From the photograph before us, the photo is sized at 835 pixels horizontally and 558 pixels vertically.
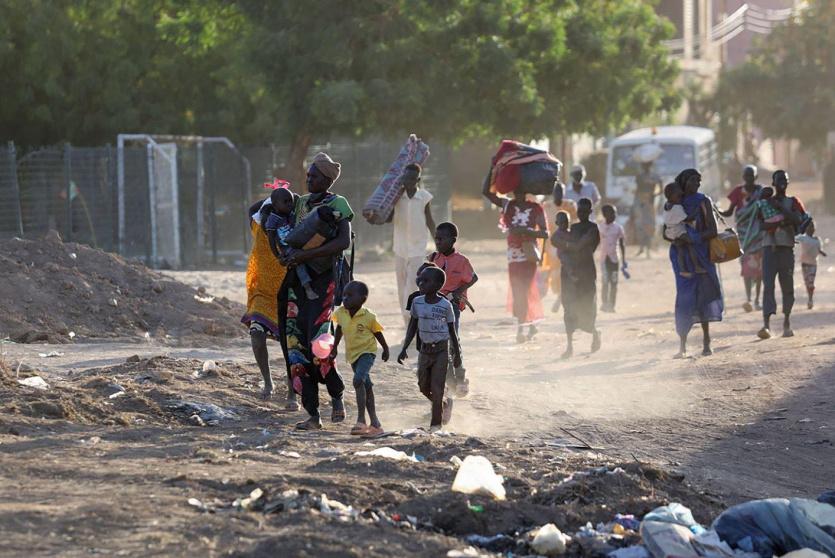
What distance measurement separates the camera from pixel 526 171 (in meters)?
13.6

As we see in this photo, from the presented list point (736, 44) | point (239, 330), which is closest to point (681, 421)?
point (239, 330)

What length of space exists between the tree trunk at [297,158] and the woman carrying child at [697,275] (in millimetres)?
14700

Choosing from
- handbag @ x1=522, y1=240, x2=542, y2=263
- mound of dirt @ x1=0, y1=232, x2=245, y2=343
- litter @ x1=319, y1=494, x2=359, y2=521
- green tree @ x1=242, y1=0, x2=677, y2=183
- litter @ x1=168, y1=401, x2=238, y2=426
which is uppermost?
green tree @ x1=242, y1=0, x2=677, y2=183

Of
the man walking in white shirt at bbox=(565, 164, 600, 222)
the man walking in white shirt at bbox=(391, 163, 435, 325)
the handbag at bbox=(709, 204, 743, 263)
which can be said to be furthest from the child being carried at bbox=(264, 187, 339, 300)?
the man walking in white shirt at bbox=(565, 164, 600, 222)

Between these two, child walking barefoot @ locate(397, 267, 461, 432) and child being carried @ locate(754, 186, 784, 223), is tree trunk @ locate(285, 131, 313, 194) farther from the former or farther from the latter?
child walking barefoot @ locate(397, 267, 461, 432)

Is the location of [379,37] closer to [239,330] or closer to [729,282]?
[729,282]

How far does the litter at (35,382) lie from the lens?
919 centimetres

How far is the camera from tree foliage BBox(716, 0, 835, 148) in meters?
44.5

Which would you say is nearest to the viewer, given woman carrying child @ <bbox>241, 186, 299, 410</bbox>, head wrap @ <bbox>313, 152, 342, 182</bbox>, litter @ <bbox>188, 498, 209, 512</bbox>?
litter @ <bbox>188, 498, 209, 512</bbox>

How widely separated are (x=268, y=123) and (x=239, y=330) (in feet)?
47.6

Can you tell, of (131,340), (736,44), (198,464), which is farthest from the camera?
(736,44)

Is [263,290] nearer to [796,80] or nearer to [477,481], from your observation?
[477,481]

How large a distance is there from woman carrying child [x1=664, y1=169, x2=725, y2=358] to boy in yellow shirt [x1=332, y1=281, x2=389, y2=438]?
4.68 metres

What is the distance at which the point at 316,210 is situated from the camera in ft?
28.3
